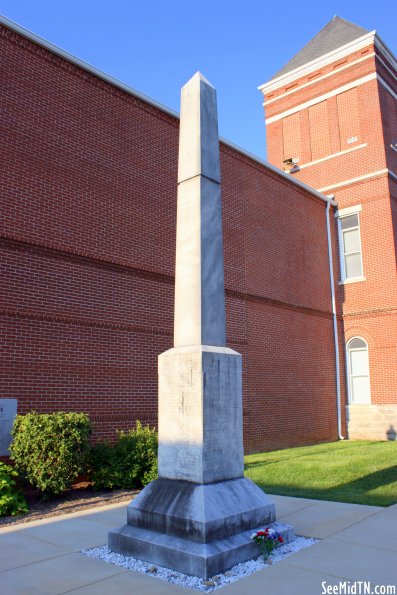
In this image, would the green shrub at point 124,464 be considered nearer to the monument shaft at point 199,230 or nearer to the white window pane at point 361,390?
the monument shaft at point 199,230

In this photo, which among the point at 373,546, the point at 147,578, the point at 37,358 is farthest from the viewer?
the point at 37,358

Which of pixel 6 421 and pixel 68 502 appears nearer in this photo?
pixel 68 502

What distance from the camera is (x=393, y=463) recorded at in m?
10.3

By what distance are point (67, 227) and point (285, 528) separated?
699 cm

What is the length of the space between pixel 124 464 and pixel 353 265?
12.3 meters

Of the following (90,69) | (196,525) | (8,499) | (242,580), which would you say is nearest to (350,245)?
(90,69)

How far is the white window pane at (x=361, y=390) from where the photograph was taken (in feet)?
A: 55.5

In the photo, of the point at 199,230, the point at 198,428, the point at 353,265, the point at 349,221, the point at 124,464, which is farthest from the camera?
the point at 349,221

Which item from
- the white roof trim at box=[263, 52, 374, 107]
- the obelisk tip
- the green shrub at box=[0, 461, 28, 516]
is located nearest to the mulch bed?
the green shrub at box=[0, 461, 28, 516]

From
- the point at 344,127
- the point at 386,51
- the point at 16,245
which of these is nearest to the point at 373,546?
the point at 16,245

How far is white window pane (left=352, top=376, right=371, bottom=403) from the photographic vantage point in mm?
16922

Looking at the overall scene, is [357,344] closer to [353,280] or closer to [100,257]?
[353,280]

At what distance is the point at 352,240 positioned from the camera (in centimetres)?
1808

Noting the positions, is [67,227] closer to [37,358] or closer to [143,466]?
[37,358]
